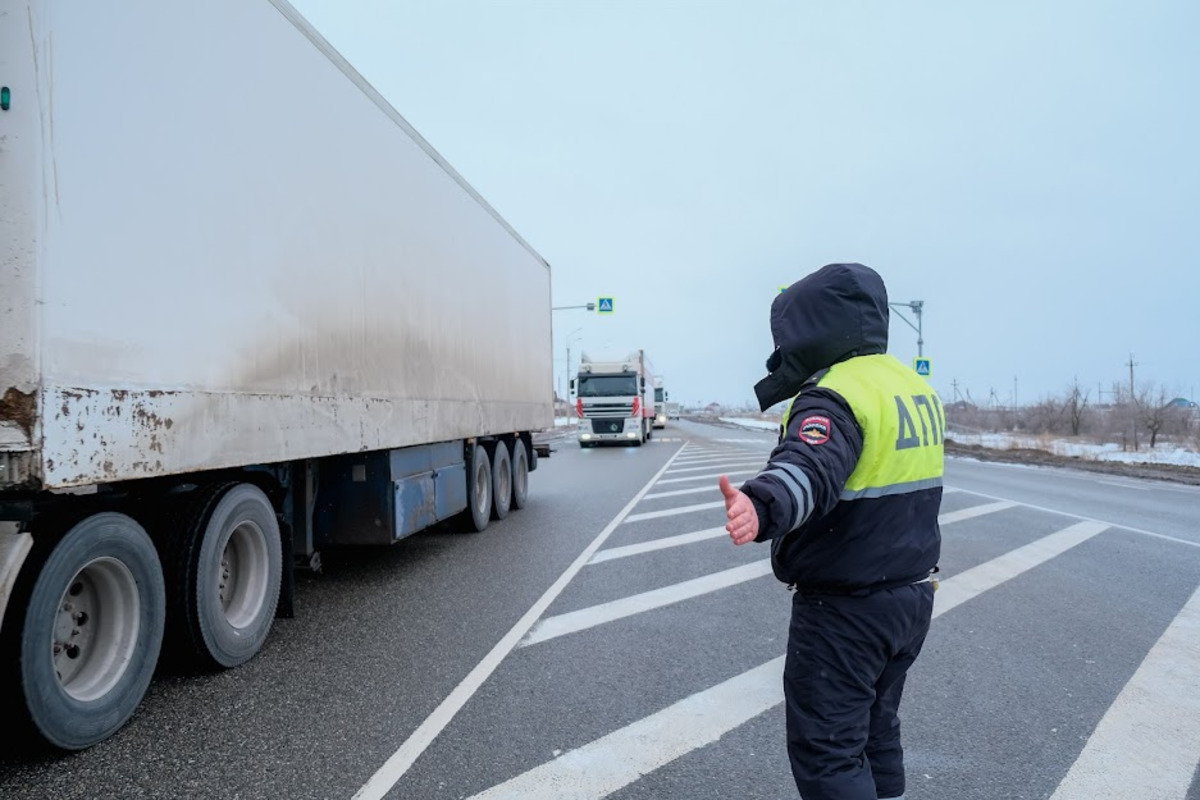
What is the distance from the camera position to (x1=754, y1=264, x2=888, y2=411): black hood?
2.39m

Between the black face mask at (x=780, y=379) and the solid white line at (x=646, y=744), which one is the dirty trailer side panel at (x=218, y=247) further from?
the black face mask at (x=780, y=379)

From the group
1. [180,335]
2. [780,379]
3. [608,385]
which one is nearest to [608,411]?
[608,385]

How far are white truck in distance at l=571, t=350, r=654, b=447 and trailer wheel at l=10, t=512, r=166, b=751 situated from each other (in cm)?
2484

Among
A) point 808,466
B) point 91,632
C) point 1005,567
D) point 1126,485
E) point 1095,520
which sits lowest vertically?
point 1126,485

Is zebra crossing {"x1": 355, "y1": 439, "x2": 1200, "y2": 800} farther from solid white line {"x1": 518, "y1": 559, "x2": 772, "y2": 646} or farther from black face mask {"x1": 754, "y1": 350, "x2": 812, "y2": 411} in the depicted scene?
black face mask {"x1": 754, "y1": 350, "x2": 812, "y2": 411}

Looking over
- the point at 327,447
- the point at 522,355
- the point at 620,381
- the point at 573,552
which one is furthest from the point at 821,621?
the point at 620,381

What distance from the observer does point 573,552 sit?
324 inches

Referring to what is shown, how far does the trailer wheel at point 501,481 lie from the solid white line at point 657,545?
269cm

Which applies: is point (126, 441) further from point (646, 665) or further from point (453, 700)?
point (646, 665)

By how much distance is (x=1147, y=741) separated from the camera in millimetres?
3666

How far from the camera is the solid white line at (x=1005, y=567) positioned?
6.43 metres

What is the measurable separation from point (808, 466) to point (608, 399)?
26553mm

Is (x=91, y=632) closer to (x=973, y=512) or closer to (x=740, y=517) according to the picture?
(x=740, y=517)

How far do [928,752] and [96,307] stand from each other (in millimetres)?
4076
